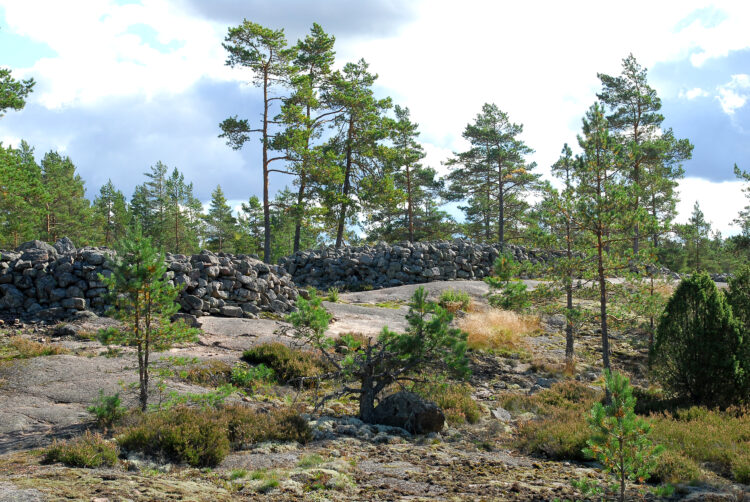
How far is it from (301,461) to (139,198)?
47765 millimetres

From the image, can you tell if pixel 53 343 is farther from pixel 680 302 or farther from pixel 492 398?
pixel 680 302

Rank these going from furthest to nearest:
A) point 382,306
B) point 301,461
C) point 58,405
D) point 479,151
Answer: point 479,151 → point 382,306 → point 58,405 → point 301,461

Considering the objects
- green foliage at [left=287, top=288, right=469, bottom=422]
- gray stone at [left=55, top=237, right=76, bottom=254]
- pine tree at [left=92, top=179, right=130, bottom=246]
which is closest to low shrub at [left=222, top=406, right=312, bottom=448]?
green foliage at [left=287, top=288, right=469, bottom=422]

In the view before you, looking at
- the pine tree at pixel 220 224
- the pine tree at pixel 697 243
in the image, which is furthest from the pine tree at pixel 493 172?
the pine tree at pixel 220 224

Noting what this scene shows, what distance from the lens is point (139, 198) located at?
158 ft

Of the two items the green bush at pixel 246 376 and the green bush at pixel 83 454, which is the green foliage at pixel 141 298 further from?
the green bush at pixel 83 454

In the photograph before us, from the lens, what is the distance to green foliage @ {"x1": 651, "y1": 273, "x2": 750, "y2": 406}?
28.5 feet

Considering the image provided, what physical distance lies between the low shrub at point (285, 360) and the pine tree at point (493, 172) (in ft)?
85.3

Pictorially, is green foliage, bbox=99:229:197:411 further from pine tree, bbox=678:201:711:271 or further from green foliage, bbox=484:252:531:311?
pine tree, bbox=678:201:711:271

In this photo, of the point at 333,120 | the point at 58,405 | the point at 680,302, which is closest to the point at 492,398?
the point at 680,302

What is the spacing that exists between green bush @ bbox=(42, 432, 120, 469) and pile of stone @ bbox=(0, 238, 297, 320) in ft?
22.0

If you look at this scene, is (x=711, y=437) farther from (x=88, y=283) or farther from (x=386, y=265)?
(x=386, y=265)

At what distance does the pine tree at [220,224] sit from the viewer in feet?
161

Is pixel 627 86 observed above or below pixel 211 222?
above
